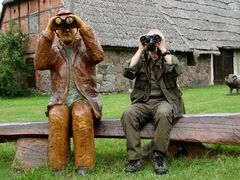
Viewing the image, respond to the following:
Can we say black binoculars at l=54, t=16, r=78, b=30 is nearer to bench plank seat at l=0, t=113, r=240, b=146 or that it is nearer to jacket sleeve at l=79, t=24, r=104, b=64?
jacket sleeve at l=79, t=24, r=104, b=64

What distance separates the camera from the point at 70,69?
4.66m

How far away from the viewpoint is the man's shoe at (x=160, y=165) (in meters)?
4.23

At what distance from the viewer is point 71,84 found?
182 inches

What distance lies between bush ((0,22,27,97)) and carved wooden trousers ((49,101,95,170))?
12.7 m

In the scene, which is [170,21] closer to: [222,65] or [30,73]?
[222,65]

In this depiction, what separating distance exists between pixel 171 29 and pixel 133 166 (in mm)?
14332

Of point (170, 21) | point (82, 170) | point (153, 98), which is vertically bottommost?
point (82, 170)

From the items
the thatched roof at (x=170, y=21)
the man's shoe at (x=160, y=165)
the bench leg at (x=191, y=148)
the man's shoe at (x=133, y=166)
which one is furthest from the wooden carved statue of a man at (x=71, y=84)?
the thatched roof at (x=170, y=21)

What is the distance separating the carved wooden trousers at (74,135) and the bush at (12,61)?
12700mm

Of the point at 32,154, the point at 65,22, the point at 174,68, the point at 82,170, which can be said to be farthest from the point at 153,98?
the point at 32,154

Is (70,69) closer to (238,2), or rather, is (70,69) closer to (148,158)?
(148,158)

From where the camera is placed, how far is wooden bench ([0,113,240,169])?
4.42m

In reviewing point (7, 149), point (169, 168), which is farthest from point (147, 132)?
point (7, 149)

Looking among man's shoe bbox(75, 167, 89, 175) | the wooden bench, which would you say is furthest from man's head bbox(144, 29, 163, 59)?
man's shoe bbox(75, 167, 89, 175)
